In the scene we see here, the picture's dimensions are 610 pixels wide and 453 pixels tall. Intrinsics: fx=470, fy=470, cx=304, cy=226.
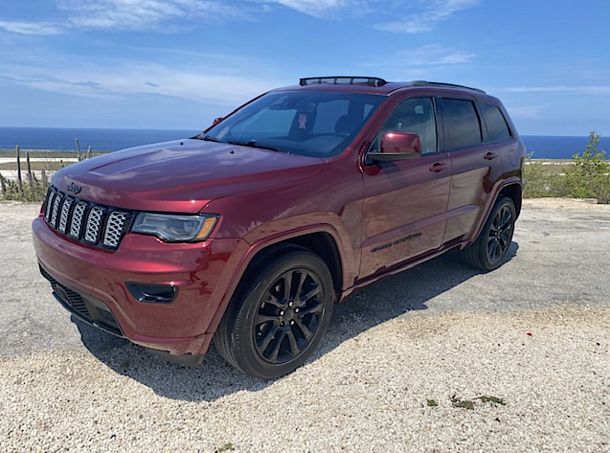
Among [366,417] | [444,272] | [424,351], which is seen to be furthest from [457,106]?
[366,417]

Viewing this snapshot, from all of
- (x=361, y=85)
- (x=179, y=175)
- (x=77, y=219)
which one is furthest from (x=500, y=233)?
(x=77, y=219)

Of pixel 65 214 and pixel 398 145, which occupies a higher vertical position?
pixel 398 145

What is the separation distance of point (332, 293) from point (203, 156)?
1.29 meters

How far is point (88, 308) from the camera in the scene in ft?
9.01

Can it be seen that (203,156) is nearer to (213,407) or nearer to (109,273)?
Answer: (109,273)

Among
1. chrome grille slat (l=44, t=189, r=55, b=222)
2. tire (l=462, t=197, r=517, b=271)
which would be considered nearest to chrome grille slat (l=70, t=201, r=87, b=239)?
chrome grille slat (l=44, t=189, r=55, b=222)

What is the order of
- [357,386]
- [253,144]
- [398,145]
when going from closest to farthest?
1. [357,386]
2. [398,145]
3. [253,144]

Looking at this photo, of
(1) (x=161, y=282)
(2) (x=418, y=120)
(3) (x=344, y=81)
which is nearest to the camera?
(1) (x=161, y=282)

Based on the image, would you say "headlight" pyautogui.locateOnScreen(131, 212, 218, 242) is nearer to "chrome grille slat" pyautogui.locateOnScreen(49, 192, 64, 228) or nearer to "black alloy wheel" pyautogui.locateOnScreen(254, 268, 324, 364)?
"black alloy wheel" pyautogui.locateOnScreen(254, 268, 324, 364)

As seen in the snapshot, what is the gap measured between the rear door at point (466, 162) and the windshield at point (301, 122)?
1025mm

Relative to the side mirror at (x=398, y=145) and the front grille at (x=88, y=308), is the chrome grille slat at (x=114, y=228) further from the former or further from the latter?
the side mirror at (x=398, y=145)

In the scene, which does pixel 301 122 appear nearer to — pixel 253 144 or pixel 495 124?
pixel 253 144

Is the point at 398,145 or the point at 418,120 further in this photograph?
the point at 418,120

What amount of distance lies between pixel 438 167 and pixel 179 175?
7.73 ft
